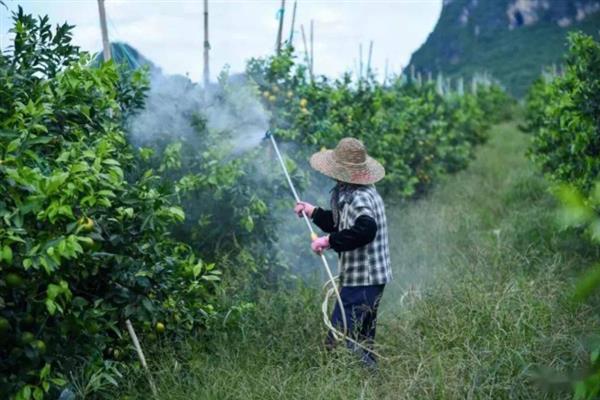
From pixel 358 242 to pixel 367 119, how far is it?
4942 mm

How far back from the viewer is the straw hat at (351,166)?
4.77 meters

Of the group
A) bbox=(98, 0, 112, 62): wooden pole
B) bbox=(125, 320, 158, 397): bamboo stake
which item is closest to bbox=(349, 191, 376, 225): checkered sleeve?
bbox=(125, 320, 158, 397): bamboo stake

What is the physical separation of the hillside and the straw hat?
71.0m

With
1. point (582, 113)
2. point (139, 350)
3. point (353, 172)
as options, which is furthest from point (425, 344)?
point (582, 113)

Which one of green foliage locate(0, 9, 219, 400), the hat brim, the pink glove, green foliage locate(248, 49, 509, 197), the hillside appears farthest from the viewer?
the hillside

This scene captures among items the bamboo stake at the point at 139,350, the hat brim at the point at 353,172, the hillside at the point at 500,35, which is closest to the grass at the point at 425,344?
the bamboo stake at the point at 139,350

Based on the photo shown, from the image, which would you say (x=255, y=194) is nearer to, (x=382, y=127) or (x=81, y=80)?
(x=81, y=80)

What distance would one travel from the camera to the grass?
3.94 metres

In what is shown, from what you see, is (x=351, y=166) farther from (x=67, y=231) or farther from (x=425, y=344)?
(x=67, y=231)

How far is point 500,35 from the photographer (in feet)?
302

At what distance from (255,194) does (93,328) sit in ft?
9.46

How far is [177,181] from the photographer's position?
6.16m

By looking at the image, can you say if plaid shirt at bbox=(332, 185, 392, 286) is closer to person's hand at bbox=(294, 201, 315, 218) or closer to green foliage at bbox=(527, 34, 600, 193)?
person's hand at bbox=(294, 201, 315, 218)

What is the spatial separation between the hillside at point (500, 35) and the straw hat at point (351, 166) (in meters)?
71.0
